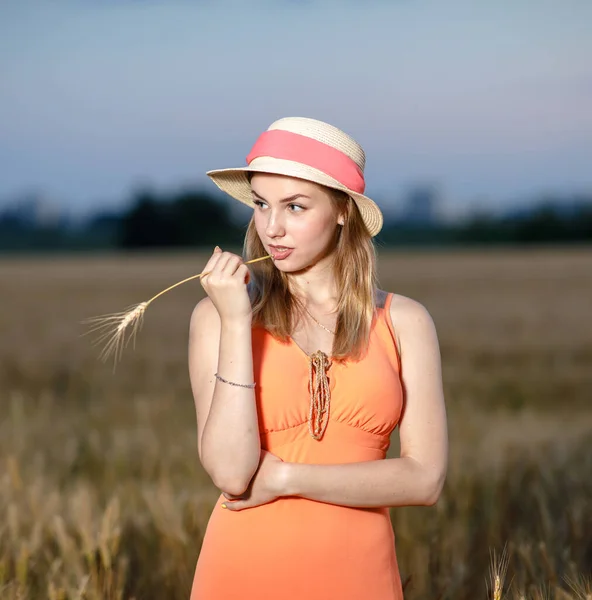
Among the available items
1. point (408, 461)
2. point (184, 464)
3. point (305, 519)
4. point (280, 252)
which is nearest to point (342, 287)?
point (280, 252)

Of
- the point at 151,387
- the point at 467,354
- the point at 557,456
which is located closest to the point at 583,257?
the point at 467,354

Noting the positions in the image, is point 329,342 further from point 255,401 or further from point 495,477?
point 495,477

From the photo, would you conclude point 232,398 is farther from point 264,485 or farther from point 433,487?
point 433,487

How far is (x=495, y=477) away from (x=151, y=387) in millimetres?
5624

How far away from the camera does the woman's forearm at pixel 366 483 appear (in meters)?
2.33

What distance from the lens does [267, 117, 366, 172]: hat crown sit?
2510 millimetres

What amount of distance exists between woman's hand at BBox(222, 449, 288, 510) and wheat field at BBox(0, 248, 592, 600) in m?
0.53

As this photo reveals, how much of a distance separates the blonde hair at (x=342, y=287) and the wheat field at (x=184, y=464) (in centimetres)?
65

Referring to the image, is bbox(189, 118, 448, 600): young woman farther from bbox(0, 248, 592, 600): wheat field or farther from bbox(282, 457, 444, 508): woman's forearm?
bbox(0, 248, 592, 600): wheat field

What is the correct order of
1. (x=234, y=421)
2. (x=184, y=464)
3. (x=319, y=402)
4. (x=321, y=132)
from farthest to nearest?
(x=184, y=464), (x=321, y=132), (x=319, y=402), (x=234, y=421)

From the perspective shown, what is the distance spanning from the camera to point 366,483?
7.80 ft

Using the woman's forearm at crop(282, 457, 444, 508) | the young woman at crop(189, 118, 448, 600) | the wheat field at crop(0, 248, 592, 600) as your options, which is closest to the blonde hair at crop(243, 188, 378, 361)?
the young woman at crop(189, 118, 448, 600)

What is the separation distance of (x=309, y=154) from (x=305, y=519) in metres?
0.83

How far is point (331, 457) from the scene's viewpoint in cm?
244
